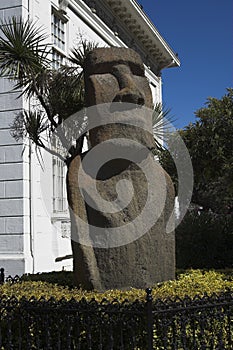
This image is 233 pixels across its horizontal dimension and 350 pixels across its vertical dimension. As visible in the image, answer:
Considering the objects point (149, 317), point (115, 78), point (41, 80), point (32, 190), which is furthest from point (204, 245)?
point (149, 317)

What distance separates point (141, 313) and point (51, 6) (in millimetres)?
10067

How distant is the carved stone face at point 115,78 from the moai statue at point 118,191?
0.4 inches

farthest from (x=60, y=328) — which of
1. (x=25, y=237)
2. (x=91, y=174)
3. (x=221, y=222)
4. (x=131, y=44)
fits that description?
(x=131, y=44)

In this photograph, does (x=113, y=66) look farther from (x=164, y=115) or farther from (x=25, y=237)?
(x=25, y=237)

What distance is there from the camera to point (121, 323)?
4250mm

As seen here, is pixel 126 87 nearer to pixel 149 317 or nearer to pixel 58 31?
pixel 149 317

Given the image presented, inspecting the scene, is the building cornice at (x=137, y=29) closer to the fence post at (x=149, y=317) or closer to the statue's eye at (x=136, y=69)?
the statue's eye at (x=136, y=69)

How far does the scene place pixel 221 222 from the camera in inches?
451

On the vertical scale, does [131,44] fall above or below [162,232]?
above

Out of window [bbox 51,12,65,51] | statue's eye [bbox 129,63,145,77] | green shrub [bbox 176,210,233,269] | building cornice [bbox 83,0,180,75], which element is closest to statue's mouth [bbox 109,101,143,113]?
statue's eye [bbox 129,63,145,77]

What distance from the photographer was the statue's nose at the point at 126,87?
229 inches

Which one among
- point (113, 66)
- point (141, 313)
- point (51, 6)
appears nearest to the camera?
point (141, 313)

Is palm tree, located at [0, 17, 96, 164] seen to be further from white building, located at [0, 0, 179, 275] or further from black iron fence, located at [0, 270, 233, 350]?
black iron fence, located at [0, 270, 233, 350]

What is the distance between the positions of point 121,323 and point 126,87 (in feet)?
9.08
